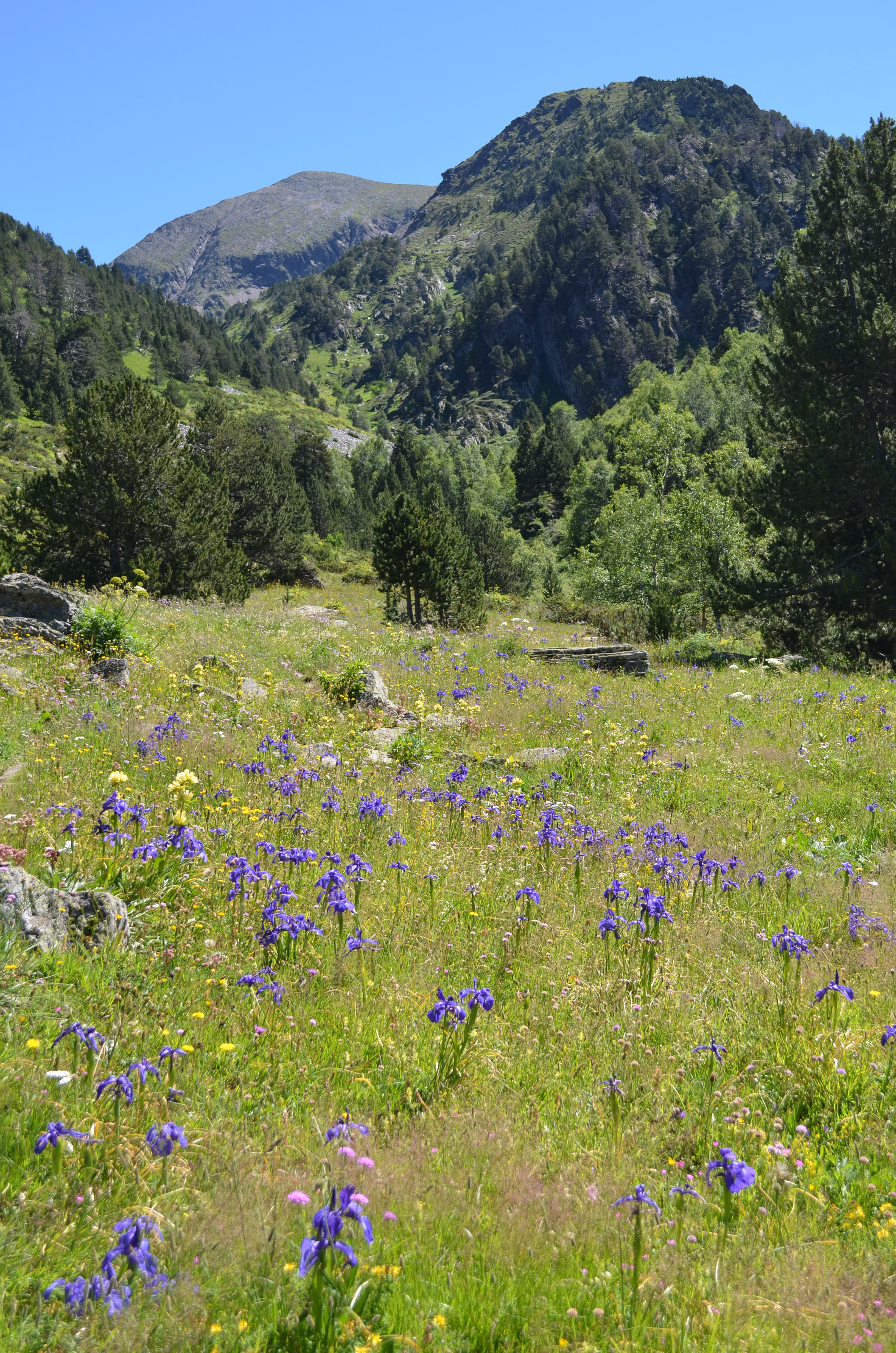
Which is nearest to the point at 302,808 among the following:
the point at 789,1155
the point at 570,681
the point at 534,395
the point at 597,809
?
the point at 597,809

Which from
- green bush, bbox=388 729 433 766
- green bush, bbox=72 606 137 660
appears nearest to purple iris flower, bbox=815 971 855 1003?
green bush, bbox=388 729 433 766

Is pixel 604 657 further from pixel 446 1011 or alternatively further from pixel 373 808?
pixel 446 1011

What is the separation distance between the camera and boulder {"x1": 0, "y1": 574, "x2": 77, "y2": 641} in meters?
11.8

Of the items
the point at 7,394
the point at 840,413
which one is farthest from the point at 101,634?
the point at 7,394

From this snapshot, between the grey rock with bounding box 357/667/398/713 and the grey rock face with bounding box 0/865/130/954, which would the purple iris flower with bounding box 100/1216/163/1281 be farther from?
the grey rock with bounding box 357/667/398/713

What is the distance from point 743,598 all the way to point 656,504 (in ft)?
75.0

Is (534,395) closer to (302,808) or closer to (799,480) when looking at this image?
(799,480)

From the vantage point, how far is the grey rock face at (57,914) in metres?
3.52

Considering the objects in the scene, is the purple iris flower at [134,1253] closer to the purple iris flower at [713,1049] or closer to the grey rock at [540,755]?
the purple iris flower at [713,1049]

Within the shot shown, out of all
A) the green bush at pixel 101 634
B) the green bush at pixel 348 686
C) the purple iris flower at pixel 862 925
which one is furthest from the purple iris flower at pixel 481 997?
the green bush at pixel 101 634

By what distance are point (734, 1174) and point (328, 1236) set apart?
126 cm

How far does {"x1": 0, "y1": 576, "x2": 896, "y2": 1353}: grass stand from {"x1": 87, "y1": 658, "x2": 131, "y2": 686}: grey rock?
67.3 inches

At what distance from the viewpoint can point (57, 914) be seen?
145 inches

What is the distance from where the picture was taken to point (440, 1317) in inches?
79.7
